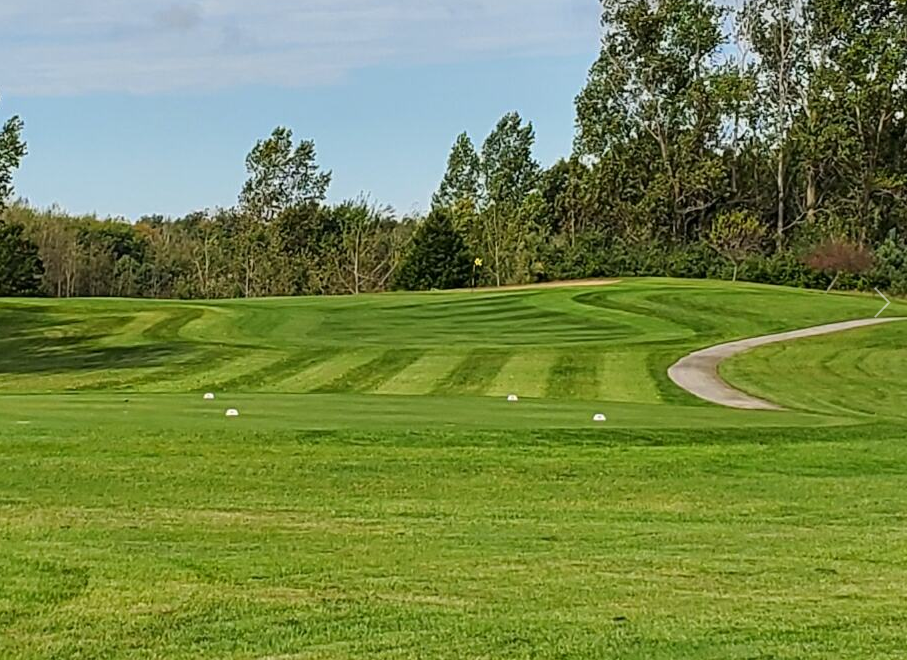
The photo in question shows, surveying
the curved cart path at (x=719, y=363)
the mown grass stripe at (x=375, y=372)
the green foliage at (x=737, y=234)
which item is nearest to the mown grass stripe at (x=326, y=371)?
the mown grass stripe at (x=375, y=372)

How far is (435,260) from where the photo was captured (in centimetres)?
6494

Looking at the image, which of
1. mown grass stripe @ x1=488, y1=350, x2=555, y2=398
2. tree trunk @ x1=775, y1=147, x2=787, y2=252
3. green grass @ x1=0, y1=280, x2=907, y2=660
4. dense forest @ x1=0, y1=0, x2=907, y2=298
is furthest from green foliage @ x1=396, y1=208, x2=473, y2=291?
green grass @ x1=0, y1=280, x2=907, y2=660

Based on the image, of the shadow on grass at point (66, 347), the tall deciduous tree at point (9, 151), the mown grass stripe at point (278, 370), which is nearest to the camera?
the mown grass stripe at point (278, 370)

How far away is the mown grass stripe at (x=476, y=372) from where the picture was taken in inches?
1024

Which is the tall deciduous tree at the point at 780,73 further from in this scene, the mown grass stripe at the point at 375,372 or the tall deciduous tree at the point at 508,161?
the mown grass stripe at the point at 375,372

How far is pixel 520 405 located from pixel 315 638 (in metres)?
12.5

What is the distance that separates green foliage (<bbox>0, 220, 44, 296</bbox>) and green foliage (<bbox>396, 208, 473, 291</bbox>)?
19.4 meters

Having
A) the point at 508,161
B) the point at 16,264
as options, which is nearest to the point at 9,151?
the point at 16,264

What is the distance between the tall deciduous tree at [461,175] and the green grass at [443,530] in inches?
2583

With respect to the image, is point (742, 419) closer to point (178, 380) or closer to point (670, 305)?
point (178, 380)

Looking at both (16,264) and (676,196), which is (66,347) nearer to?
(16,264)

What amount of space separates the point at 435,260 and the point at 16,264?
21642mm

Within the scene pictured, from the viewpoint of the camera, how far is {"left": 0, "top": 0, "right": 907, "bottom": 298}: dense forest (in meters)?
65.2

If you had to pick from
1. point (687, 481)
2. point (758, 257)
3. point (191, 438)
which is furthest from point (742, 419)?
point (758, 257)
